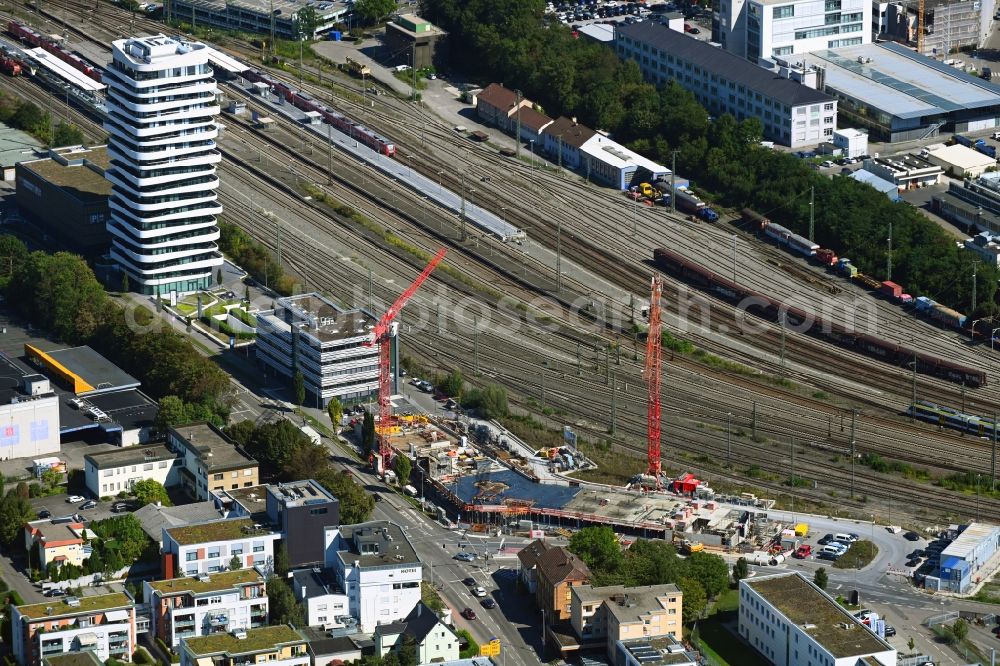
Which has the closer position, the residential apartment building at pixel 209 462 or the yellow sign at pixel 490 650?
the yellow sign at pixel 490 650

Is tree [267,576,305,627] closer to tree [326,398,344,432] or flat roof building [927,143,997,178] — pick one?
tree [326,398,344,432]

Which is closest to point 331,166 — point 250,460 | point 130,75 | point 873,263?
point 130,75

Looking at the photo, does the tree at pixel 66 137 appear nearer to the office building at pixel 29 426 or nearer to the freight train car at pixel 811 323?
the freight train car at pixel 811 323

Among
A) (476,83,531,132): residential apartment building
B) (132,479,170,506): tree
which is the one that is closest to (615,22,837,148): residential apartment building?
(476,83,531,132): residential apartment building

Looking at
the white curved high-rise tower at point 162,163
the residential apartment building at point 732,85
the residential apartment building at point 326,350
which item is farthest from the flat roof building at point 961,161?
the white curved high-rise tower at point 162,163

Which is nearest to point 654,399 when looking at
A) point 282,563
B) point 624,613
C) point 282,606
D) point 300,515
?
point 624,613

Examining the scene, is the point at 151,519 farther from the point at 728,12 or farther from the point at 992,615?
the point at 728,12
